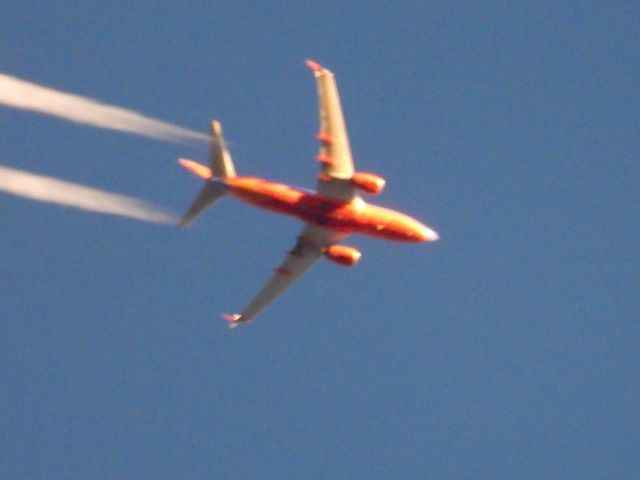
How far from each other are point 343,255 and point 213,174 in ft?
24.2

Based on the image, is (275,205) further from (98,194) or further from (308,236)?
(98,194)

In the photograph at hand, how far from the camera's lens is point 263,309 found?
1918 inches

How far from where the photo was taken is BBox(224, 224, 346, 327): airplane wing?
148 ft

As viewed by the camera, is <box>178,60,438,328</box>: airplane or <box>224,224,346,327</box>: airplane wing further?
<box>224,224,346,327</box>: airplane wing

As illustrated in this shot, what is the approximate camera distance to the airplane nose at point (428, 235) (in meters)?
44.1

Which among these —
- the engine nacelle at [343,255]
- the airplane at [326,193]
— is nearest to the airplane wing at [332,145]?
the airplane at [326,193]

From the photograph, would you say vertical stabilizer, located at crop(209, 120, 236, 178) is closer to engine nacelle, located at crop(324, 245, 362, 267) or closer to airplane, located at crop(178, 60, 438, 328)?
airplane, located at crop(178, 60, 438, 328)

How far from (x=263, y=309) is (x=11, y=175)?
1708 cm

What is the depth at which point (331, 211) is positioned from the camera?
140ft

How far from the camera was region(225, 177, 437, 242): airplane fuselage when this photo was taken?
138 feet

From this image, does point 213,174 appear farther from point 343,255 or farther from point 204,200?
point 343,255

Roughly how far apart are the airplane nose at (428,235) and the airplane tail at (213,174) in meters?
8.71

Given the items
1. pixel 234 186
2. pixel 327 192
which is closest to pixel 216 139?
pixel 234 186

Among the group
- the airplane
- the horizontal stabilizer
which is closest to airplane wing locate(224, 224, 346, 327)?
the airplane
